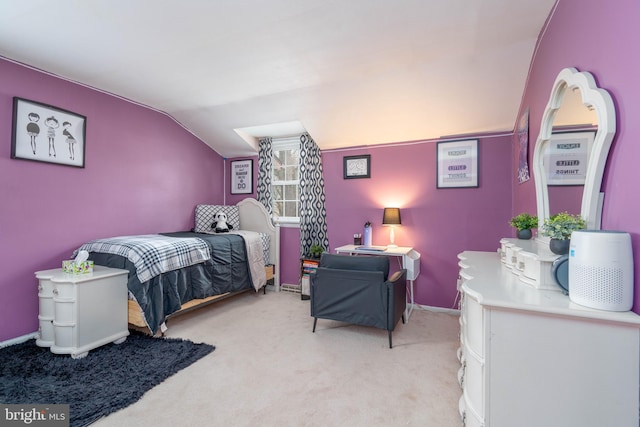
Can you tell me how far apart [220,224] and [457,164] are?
3257 mm

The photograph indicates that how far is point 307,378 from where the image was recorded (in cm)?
208

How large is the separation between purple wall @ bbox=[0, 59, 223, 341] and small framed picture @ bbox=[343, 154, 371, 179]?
2.31m

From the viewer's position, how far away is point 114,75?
2.91 m

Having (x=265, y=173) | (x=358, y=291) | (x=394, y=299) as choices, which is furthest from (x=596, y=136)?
(x=265, y=173)

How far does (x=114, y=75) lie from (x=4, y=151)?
1141mm

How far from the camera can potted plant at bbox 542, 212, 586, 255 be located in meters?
1.29

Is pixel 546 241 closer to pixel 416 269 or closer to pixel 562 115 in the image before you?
pixel 562 115

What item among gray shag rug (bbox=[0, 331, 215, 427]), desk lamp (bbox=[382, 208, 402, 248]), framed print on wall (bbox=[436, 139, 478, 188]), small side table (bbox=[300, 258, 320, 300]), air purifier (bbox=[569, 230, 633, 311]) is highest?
framed print on wall (bbox=[436, 139, 478, 188])

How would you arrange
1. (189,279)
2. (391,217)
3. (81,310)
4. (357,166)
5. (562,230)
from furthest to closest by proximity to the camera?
(357,166) < (391,217) < (189,279) < (81,310) < (562,230)

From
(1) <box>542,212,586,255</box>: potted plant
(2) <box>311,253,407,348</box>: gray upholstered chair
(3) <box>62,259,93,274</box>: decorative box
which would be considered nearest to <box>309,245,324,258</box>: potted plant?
(2) <box>311,253,407,348</box>: gray upholstered chair

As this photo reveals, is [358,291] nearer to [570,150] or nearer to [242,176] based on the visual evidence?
[570,150]

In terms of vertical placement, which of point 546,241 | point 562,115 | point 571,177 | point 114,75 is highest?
point 114,75

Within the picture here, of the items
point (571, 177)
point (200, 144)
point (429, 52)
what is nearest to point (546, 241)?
point (571, 177)

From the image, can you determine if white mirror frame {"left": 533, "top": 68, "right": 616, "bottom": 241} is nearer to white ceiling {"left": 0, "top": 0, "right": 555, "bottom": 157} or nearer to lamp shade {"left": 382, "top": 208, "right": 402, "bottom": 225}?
white ceiling {"left": 0, "top": 0, "right": 555, "bottom": 157}
